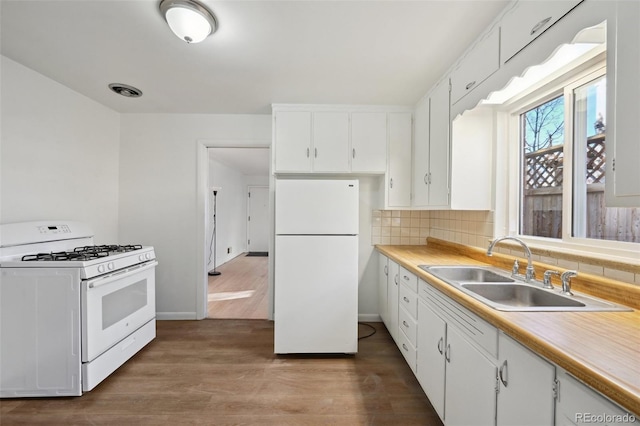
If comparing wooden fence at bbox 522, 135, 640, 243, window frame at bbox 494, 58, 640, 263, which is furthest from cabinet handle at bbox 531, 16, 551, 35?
wooden fence at bbox 522, 135, 640, 243

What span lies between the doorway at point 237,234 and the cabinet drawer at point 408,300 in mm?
1725

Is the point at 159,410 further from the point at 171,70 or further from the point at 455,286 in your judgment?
the point at 171,70

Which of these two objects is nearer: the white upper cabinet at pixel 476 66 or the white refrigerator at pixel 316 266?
the white upper cabinet at pixel 476 66

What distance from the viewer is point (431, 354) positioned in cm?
156

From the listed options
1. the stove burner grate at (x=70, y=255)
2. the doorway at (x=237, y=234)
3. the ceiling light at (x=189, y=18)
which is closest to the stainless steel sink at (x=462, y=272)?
the ceiling light at (x=189, y=18)

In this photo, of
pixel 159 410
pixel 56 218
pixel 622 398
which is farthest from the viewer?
pixel 56 218

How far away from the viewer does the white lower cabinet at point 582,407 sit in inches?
24.6

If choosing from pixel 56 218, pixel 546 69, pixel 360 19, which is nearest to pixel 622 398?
pixel 546 69

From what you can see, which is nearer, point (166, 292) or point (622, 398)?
point (622, 398)

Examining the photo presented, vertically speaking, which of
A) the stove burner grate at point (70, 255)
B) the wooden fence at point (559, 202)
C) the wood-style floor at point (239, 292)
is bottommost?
the wood-style floor at point (239, 292)

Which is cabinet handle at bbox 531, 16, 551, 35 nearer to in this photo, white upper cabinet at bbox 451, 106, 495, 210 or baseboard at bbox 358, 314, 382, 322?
white upper cabinet at bbox 451, 106, 495, 210

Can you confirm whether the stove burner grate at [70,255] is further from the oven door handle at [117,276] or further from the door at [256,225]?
the door at [256,225]

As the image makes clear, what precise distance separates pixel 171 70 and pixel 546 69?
2426 millimetres

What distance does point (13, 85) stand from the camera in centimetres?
188
